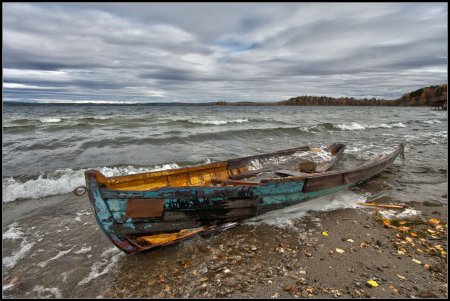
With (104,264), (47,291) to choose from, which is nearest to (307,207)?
(104,264)

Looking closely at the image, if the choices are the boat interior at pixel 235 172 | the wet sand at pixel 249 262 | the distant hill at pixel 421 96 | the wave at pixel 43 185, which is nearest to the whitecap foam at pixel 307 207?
the wet sand at pixel 249 262

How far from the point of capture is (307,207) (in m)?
7.26

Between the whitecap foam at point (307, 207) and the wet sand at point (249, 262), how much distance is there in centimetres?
23

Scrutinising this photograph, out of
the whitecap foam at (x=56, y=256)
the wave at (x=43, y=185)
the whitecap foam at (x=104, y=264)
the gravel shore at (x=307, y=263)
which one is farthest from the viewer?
the wave at (x=43, y=185)

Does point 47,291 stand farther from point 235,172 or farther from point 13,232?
point 235,172

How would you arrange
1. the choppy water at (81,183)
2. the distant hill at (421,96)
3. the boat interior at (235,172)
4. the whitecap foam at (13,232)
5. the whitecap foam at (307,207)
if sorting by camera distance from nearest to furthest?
the choppy water at (81,183), the boat interior at (235,172), the whitecap foam at (13,232), the whitecap foam at (307,207), the distant hill at (421,96)

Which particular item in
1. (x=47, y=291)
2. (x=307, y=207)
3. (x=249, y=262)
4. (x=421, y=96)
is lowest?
(x=47, y=291)

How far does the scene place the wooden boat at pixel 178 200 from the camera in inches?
180

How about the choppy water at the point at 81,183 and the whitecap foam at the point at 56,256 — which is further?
the whitecap foam at the point at 56,256

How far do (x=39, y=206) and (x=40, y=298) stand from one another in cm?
444

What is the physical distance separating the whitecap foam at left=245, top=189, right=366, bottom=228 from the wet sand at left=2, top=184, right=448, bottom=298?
0.76 feet

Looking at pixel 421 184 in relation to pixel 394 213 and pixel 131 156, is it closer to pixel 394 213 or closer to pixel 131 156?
pixel 394 213

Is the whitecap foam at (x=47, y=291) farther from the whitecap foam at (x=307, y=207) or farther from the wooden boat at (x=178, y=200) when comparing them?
the whitecap foam at (x=307, y=207)

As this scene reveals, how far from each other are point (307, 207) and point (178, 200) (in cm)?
395
